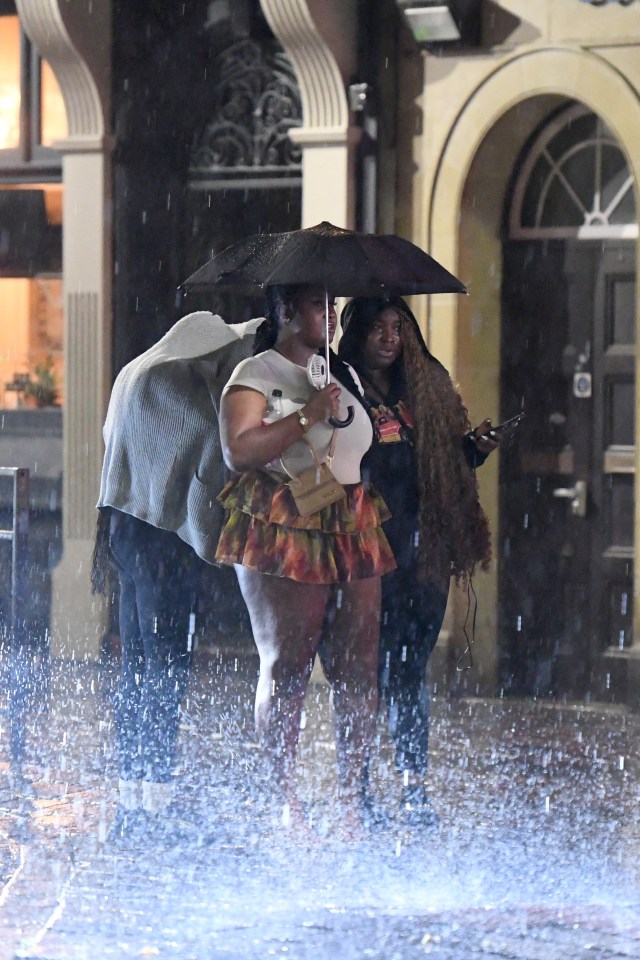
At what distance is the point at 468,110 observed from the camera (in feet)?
29.0

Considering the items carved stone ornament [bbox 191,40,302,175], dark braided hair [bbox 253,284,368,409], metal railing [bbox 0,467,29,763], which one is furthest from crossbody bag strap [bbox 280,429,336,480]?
carved stone ornament [bbox 191,40,302,175]

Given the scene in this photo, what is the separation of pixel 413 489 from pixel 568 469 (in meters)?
3.47

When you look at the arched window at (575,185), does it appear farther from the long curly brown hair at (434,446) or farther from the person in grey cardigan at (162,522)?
the person in grey cardigan at (162,522)

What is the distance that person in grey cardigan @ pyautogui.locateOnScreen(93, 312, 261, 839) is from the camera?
5551mm

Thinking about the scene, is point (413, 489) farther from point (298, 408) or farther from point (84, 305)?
point (84, 305)

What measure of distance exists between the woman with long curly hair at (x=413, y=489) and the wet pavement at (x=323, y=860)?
17.5 inches

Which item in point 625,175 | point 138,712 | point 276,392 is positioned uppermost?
point 625,175

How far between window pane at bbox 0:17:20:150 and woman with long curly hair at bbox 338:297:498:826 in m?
4.94

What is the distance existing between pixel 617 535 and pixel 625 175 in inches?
76.6

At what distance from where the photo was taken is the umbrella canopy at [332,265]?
17.6ft

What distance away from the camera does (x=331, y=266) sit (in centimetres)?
537

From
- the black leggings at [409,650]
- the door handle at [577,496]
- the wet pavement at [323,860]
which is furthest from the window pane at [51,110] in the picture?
the black leggings at [409,650]

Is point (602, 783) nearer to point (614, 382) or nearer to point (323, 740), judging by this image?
point (323, 740)

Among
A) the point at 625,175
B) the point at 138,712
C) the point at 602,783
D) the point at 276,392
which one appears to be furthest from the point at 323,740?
the point at 625,175
